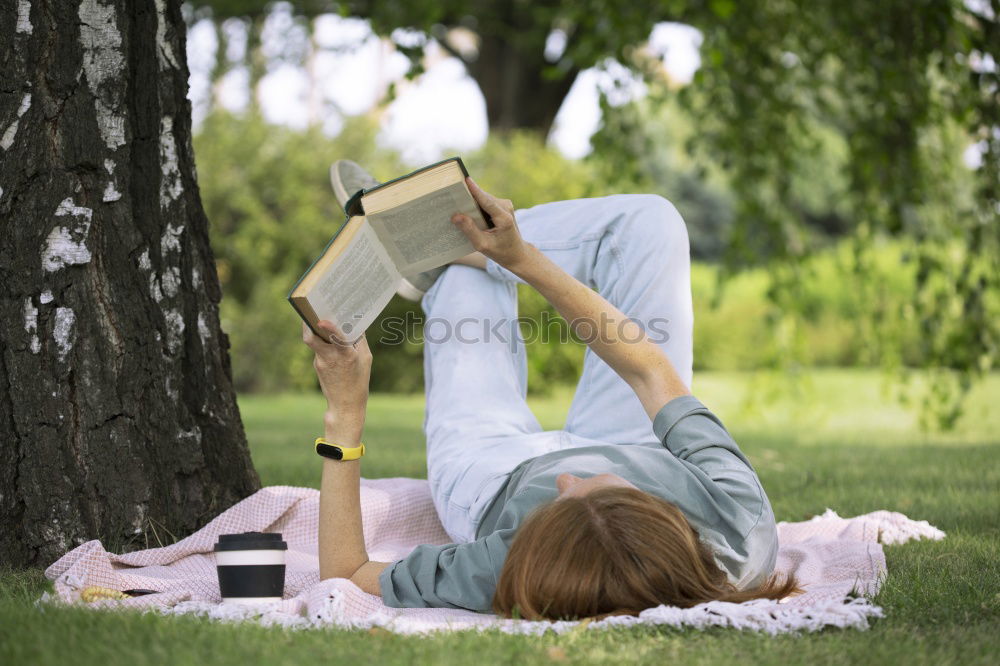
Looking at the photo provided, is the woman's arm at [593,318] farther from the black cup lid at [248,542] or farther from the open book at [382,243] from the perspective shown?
the black cup lid at [248,542]

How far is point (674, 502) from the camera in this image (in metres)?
1.80

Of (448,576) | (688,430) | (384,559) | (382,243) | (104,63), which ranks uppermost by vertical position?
(104,63)

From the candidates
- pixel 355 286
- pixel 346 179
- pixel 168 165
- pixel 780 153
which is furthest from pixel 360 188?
pixel 780 153

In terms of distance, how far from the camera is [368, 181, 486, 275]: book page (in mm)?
1726

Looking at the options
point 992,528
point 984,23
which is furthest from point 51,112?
point 984,23

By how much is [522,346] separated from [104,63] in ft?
4.05

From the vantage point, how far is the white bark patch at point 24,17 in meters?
2.25

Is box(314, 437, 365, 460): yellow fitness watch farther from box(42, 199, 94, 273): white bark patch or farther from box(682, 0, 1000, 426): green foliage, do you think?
box(682, 0, 1000, 426): green foliage

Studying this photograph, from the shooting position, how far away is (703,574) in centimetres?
174

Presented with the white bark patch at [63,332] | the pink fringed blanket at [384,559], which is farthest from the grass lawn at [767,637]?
the white bark patch at [63,332]

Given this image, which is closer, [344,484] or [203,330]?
[344,484]

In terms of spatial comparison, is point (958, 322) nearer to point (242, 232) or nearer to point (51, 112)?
point (51, 112)

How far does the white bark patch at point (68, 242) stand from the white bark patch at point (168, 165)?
21 cm

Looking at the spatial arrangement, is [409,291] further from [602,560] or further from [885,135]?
[885,135]
